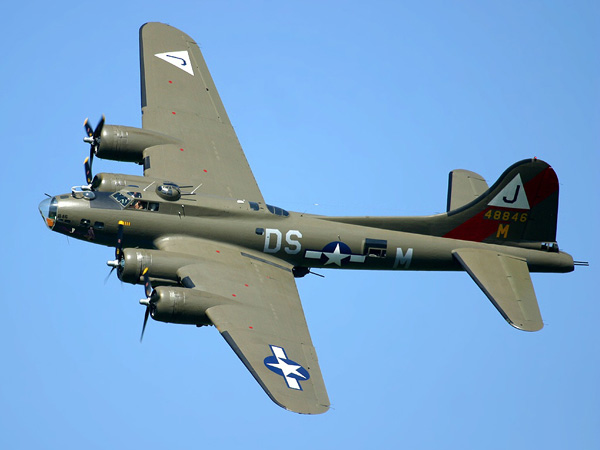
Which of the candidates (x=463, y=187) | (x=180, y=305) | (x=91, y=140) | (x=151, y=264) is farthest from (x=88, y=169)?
(x=463, y=187)

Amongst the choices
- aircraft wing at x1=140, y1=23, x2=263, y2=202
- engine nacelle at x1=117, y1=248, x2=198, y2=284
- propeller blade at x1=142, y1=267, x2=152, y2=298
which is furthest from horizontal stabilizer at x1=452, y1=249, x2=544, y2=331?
propeller blade at x1=142, y1=267, x2=152, y2=298

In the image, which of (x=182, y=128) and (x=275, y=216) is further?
(x=182, y=128)

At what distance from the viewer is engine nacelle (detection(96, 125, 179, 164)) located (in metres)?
47.1

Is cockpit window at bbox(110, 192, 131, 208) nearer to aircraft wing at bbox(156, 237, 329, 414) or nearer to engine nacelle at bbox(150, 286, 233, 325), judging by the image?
aircraft wing at bbox(156, 237, 329, 414)

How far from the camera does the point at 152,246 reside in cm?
4431

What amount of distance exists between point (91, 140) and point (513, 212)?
18169 mm

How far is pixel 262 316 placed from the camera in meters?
41.9

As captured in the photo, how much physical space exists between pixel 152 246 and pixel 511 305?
46.9 feet

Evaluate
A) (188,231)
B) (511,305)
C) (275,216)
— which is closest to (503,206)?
(511,305)

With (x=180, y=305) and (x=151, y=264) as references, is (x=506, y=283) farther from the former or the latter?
(x=151, y=264)

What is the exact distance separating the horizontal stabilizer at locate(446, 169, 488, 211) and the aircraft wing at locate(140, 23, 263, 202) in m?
8.38

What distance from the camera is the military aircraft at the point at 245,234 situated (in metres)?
41.2

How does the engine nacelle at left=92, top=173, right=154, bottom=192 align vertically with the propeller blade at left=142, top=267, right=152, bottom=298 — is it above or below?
above

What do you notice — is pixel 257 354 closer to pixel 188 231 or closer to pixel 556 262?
pixel 188 231
